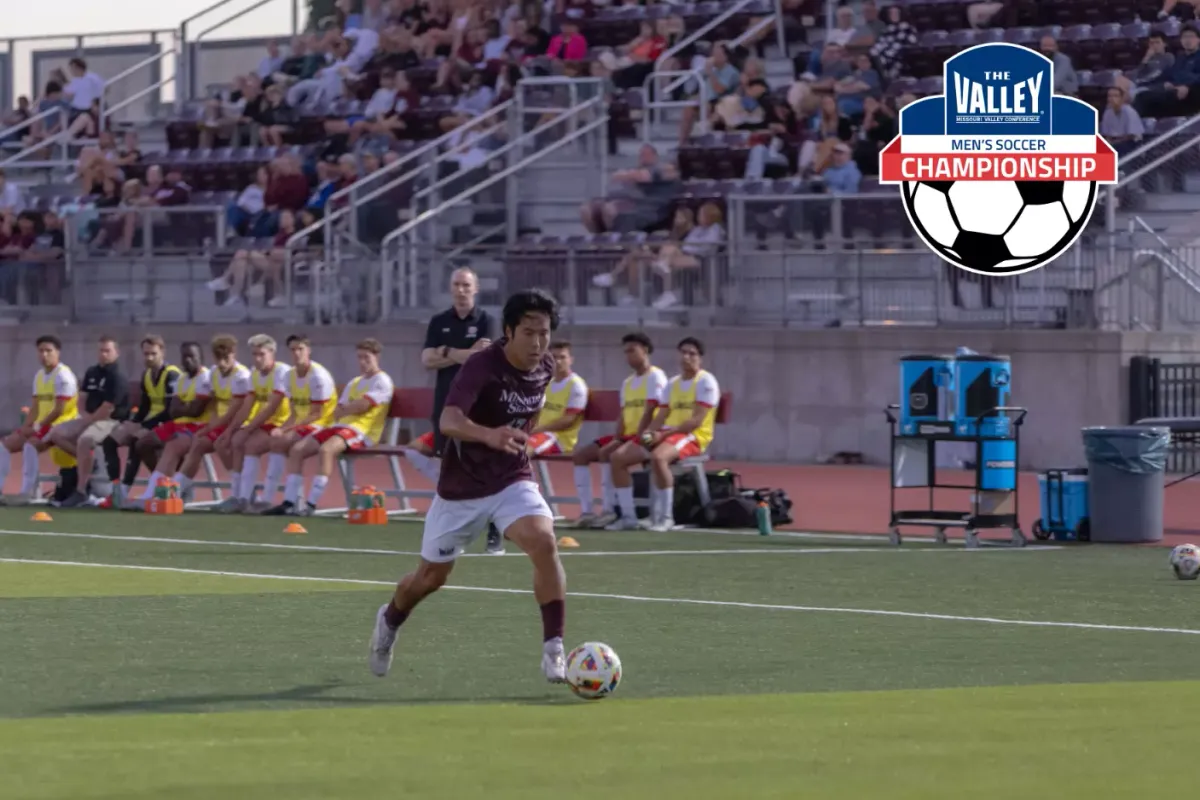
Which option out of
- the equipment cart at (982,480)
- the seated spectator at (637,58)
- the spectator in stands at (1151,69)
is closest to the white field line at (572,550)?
the equipment cart at (982,480)

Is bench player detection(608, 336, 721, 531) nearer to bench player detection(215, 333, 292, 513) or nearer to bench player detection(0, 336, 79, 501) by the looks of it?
bench player detection(215, 333, 292, 513)

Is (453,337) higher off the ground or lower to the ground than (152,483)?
higher

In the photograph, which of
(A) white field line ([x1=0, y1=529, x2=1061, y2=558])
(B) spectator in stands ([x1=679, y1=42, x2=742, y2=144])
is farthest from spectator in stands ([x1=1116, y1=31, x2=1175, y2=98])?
(A) white field line ([x1=0, y1=529, x2=1061, y2=558])

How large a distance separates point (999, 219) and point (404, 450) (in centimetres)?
872

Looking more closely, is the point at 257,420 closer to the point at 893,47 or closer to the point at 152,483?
the point at 152,483

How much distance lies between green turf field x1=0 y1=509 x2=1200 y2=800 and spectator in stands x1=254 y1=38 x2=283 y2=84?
23.3 metres

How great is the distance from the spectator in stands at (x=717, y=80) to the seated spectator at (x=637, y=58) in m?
1.20

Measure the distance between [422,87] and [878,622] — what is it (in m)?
25.7

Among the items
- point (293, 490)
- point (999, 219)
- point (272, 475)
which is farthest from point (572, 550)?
point (999, 219)

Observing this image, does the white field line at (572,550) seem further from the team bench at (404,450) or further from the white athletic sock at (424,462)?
the white athletic sock at (424,462)

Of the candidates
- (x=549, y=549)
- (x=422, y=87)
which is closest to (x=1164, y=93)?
(x=422, y=87)

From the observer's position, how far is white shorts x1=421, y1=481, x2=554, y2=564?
35.5 ft

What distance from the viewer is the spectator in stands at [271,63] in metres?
41.2

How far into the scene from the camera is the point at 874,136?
3036 cm
